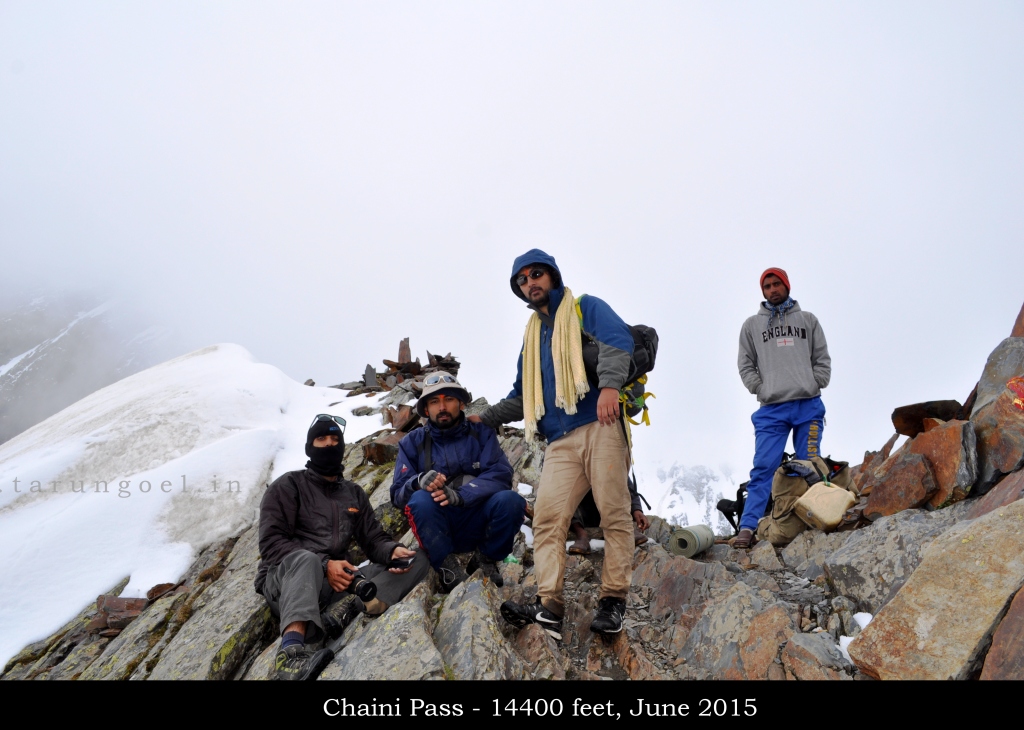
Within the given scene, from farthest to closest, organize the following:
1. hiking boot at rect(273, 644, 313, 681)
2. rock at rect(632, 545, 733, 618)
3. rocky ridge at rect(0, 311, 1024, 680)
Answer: rock at rect(632, 545, 733, 618)
hiking boot at rect(273, 644, 313, 681)
rocky ridge at rect(0, 311, 1024, 680)

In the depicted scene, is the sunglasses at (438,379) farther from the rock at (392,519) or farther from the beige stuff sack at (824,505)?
the beige stuff sack at (824,505)

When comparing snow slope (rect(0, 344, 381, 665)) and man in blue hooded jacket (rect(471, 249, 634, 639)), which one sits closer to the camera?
man in blue hooded jacket (rect(471, 249, 634, 639))

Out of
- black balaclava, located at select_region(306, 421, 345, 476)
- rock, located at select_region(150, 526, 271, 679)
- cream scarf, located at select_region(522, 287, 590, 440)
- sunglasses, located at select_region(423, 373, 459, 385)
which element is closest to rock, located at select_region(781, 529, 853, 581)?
cream scarf, located at select_region(522, 287, 590, 440)

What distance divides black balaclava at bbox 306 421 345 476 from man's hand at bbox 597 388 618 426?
274cm

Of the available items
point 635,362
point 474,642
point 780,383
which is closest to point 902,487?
point 780,383

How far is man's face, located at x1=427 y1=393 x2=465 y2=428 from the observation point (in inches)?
207

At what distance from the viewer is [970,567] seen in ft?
10.7

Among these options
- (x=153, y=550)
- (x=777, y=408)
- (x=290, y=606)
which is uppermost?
(x=777, y=408)

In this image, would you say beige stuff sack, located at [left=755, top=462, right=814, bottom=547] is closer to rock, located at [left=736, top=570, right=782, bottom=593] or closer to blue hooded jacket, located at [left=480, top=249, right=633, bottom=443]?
rock, located at [left=736, top=570, right=782, bottom=593]

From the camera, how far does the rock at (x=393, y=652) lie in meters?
3.44

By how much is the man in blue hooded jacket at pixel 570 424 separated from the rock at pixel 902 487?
3380 mm
